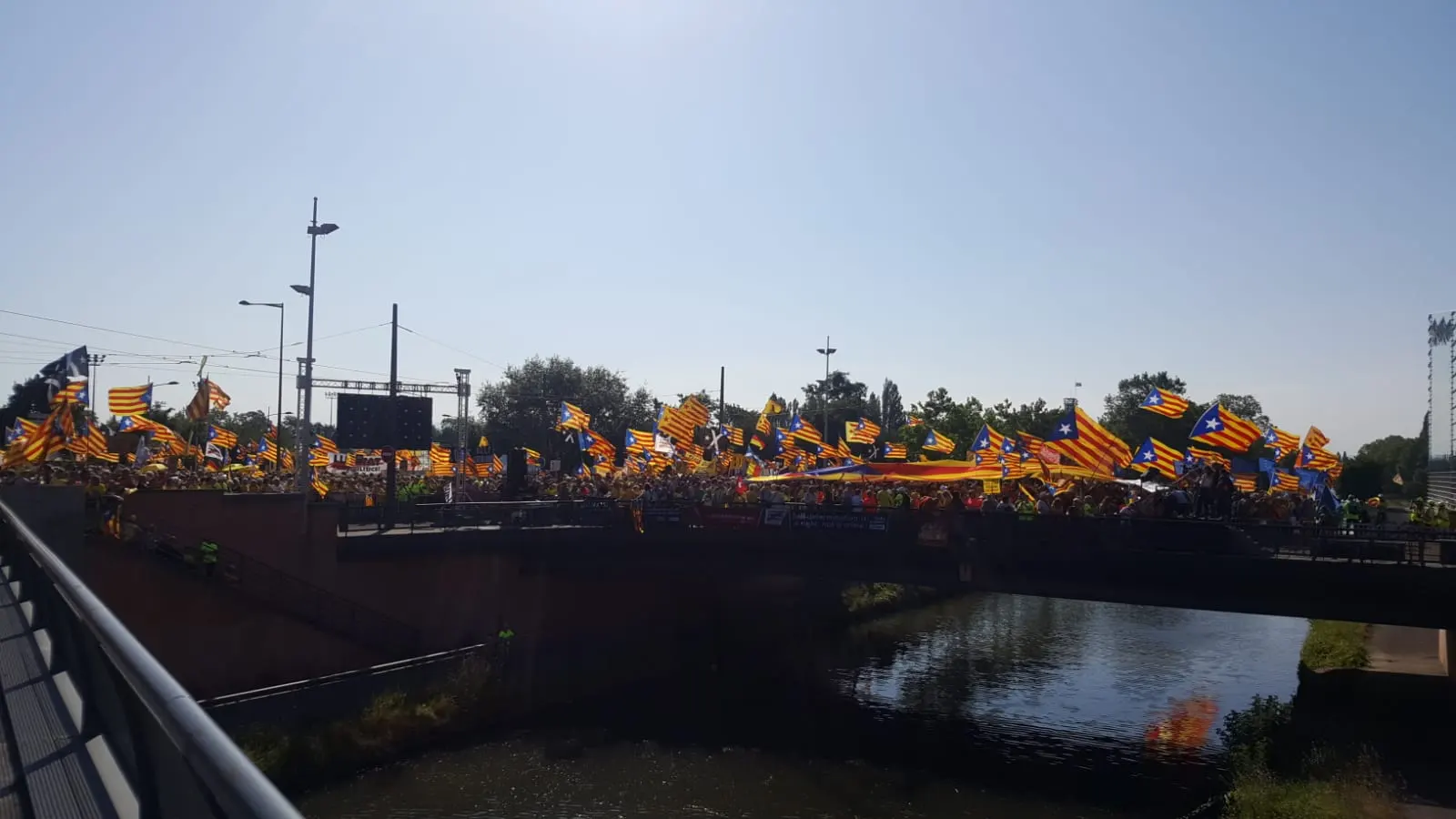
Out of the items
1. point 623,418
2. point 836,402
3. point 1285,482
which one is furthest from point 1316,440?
point 836,402

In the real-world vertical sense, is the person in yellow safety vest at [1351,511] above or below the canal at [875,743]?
above

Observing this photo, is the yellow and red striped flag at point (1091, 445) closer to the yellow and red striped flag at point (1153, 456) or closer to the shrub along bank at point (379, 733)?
the yellow and red striped flag at point (1153, 456)

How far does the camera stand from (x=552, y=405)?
103125 millimetres

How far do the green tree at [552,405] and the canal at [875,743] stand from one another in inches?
2456

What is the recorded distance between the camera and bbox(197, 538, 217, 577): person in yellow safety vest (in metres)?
26.3

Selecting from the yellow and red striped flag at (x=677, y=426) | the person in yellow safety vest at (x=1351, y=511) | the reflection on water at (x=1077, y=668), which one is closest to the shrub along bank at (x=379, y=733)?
the reflection on water at (x=1077, y=668)

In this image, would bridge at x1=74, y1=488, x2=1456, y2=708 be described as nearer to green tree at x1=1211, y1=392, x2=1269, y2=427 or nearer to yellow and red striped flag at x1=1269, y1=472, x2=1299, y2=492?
yellow and red striped flag at x1=1269, y1=472, x2=1299, y2=492

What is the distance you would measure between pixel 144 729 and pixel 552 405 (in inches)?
3944

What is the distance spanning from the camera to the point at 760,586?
42.2 m

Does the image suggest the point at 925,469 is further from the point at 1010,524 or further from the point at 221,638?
the point at 221,638

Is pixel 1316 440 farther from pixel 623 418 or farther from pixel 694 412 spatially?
pixel 623 418

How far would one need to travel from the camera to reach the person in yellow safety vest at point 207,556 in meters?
26.3

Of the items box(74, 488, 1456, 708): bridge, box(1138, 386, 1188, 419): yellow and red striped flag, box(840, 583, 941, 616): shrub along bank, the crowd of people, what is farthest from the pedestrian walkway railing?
box(840, 583, 941, 616): shrub along bank

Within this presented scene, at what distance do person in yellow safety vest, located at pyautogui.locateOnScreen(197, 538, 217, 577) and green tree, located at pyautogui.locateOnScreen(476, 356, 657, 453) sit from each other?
7346 cm
